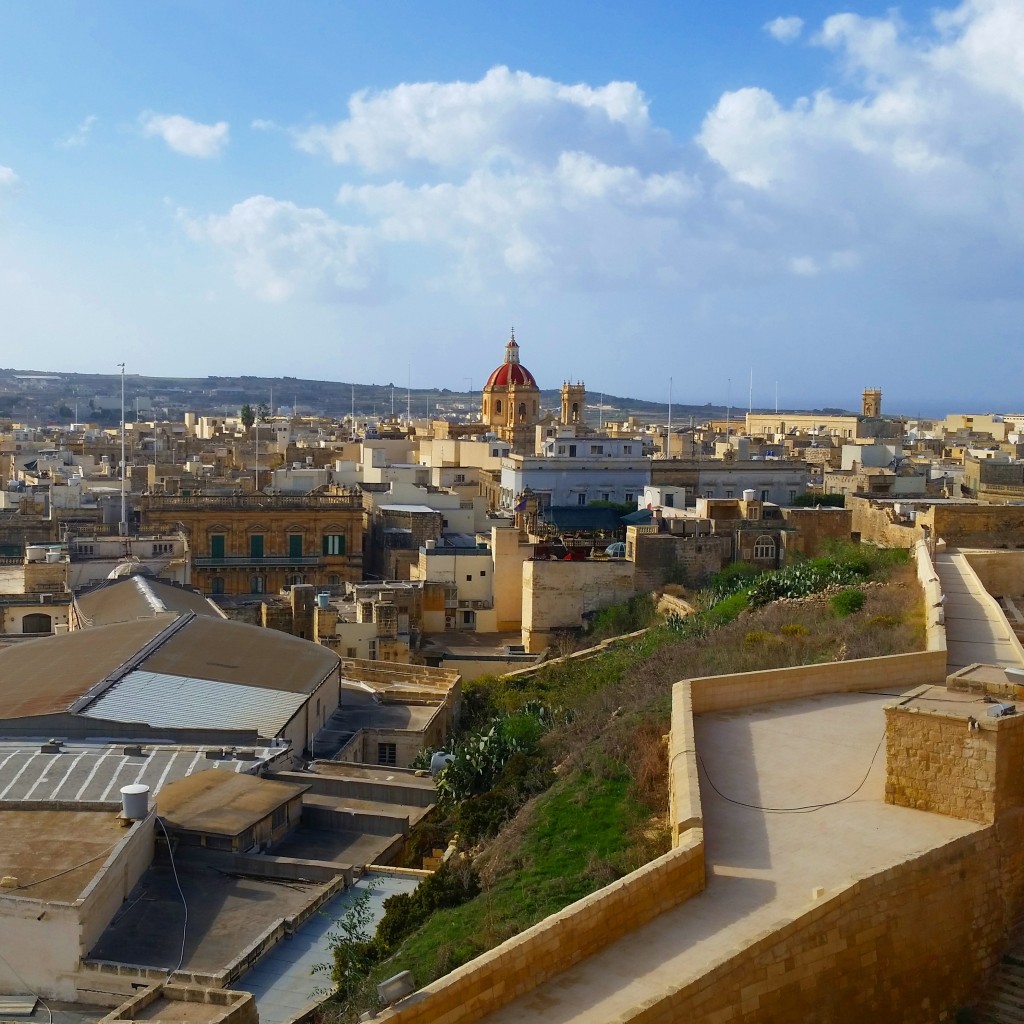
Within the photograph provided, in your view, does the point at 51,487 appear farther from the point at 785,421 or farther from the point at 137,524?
the point at 785,421

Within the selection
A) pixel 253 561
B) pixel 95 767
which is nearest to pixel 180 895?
pixel 95 767

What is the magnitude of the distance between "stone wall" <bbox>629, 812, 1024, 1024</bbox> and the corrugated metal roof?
983 cm

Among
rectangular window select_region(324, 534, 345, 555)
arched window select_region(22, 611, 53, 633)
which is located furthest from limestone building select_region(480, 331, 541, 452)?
arched window select_region(22, 611, 53, 633)

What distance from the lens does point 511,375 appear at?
2805 inches

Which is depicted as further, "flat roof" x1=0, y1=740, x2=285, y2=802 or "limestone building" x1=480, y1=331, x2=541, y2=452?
"limestone building" x1=480, y1=331, x2=541, y2=452

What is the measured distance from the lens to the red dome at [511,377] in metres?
70.6

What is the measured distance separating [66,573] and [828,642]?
17.9 meters

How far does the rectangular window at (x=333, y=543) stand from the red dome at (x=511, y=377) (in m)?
32.2

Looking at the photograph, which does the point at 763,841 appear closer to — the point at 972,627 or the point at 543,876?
the point at 543,876

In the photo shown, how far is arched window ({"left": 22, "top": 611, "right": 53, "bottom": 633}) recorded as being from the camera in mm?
27375

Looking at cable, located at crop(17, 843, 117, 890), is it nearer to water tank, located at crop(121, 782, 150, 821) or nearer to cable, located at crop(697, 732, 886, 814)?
water tank, located at crop(121, 782, 150, 821)

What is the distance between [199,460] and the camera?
63062 millimetres

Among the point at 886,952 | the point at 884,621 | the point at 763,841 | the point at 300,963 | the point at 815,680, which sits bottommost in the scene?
the point at 300,963

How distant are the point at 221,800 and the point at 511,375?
191 feet
